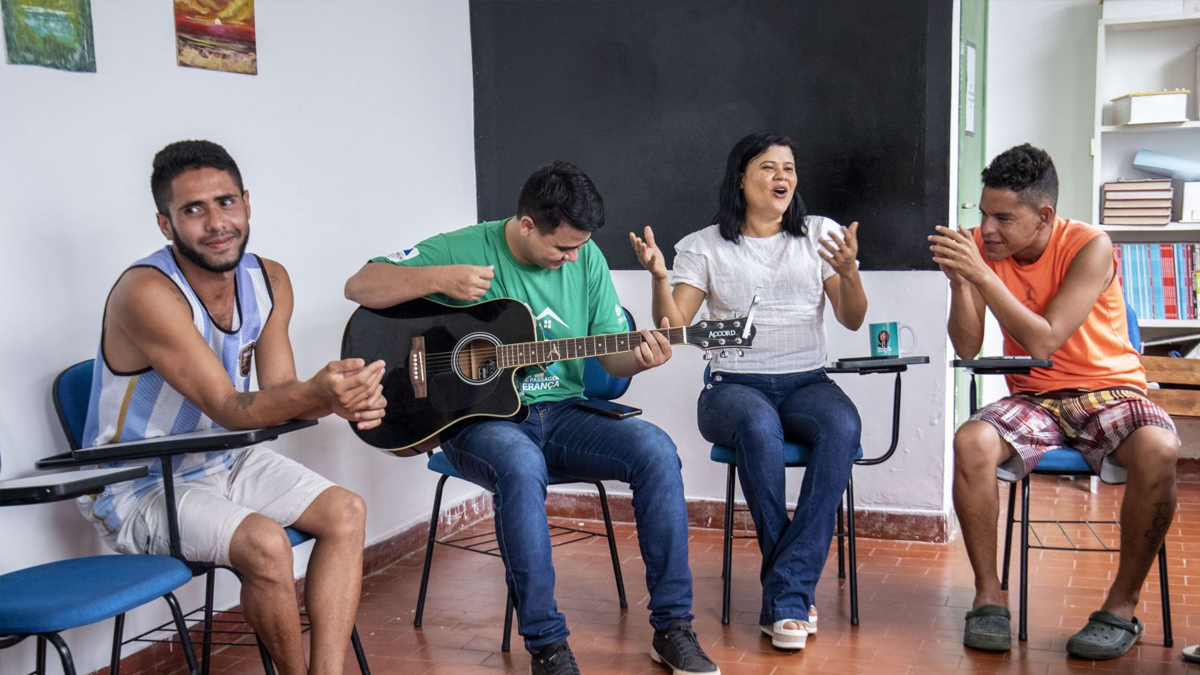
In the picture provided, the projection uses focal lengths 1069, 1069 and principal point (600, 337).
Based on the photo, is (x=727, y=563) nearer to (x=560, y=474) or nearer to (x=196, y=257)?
(x=560, y=474)

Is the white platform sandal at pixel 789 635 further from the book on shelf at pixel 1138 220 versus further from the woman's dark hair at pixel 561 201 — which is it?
the book on shelf at pixel 1138 220

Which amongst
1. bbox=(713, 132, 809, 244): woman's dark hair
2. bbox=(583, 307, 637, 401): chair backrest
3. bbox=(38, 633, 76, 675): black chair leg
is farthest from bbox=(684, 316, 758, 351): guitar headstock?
bbox=(38, 633, 76, 675): black chair leg

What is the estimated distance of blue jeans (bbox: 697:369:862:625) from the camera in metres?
2.97

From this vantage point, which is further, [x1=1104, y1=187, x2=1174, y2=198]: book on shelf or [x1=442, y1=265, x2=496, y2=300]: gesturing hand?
[x1=1104, y1=187, x2=1174, y2=198]: book on shelf

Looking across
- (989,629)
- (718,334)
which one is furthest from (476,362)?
(989,629)

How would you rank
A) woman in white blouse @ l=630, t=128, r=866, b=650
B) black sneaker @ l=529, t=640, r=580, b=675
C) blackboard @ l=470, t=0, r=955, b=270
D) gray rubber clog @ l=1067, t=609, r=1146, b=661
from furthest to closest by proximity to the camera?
1. blackboard @ l=470, t=0, r=955, b=270
2. woman in white blouse @ l=630, t=128, r=866, b=650
3. gray rubber clog @ l=1067, t=609, r=1146, b=661
4. black sneaker @ l=529, t=640, r=580, b=675

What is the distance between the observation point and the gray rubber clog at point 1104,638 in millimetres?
2770

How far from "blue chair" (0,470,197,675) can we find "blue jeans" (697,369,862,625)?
152cm

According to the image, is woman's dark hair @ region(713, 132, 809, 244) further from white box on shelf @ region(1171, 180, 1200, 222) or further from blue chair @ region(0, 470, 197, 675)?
white box on shelf @ region(1171, 180, 1200, 222)

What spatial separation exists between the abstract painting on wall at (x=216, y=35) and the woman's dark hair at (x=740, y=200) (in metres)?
1.50

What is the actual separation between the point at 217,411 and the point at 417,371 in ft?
1.96

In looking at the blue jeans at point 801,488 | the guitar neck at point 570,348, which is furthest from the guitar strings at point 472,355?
the blue jeans at point 801,488

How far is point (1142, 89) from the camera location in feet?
16.4

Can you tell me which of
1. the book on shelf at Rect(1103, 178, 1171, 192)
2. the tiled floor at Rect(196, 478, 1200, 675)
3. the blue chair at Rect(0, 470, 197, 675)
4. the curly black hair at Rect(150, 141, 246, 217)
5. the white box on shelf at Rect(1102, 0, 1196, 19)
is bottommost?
the tiled floor at Rect(196, 478, 1200, 675)
